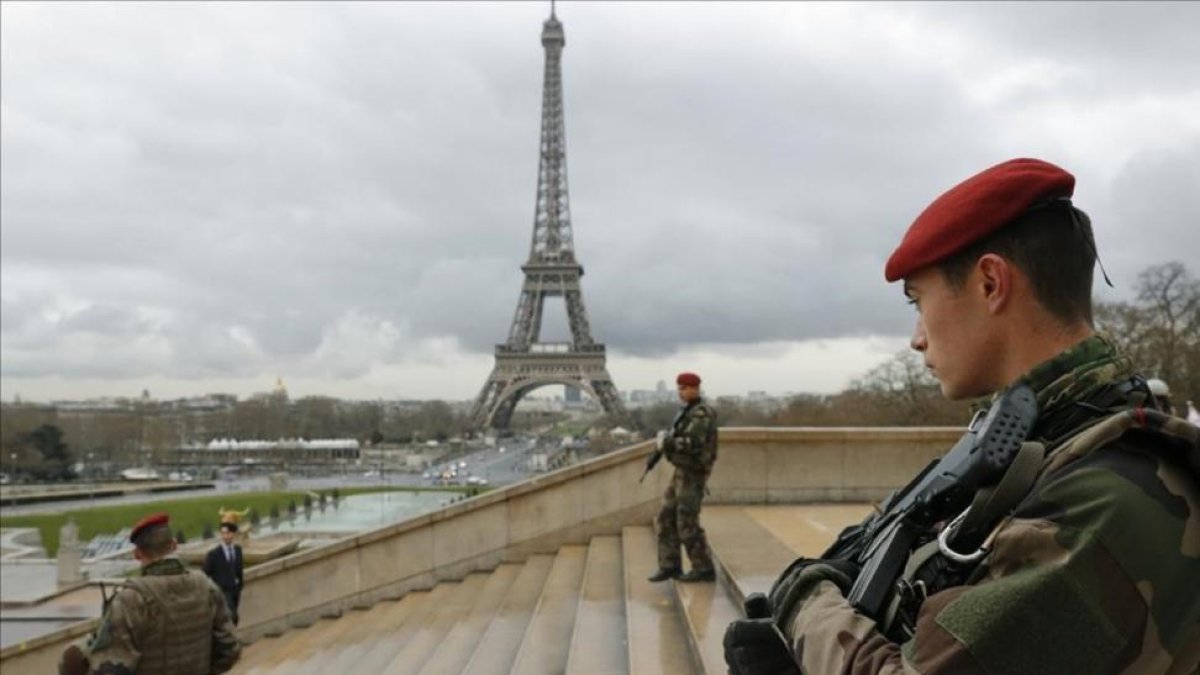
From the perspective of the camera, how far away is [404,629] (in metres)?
8.17

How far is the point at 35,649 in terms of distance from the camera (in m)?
9.94

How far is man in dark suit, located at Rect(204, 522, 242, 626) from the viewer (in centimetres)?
868

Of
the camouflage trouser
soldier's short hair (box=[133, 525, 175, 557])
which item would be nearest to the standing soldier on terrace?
the camouflage trouser

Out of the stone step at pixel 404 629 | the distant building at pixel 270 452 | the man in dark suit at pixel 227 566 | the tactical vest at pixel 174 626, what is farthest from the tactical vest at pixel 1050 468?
the distant building at pixel 270 452

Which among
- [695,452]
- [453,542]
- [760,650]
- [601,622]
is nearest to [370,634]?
[453,542]

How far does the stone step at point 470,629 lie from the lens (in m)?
6.52

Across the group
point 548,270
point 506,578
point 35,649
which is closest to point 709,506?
point 506,578

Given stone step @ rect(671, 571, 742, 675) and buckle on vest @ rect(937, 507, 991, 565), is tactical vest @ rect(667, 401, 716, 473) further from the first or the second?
buckle on vest @ rect(937, 507, 991, 565)

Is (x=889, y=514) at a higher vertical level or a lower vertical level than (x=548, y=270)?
lower

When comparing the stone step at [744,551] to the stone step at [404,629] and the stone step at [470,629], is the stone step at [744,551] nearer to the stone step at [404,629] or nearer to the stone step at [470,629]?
the stone step at [470,629]

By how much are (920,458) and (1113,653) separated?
10890mm

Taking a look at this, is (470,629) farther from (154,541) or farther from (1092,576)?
(1092,576)

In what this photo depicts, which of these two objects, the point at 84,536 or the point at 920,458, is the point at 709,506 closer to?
the point at 920,458

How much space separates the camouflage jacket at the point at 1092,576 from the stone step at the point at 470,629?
227 inches
